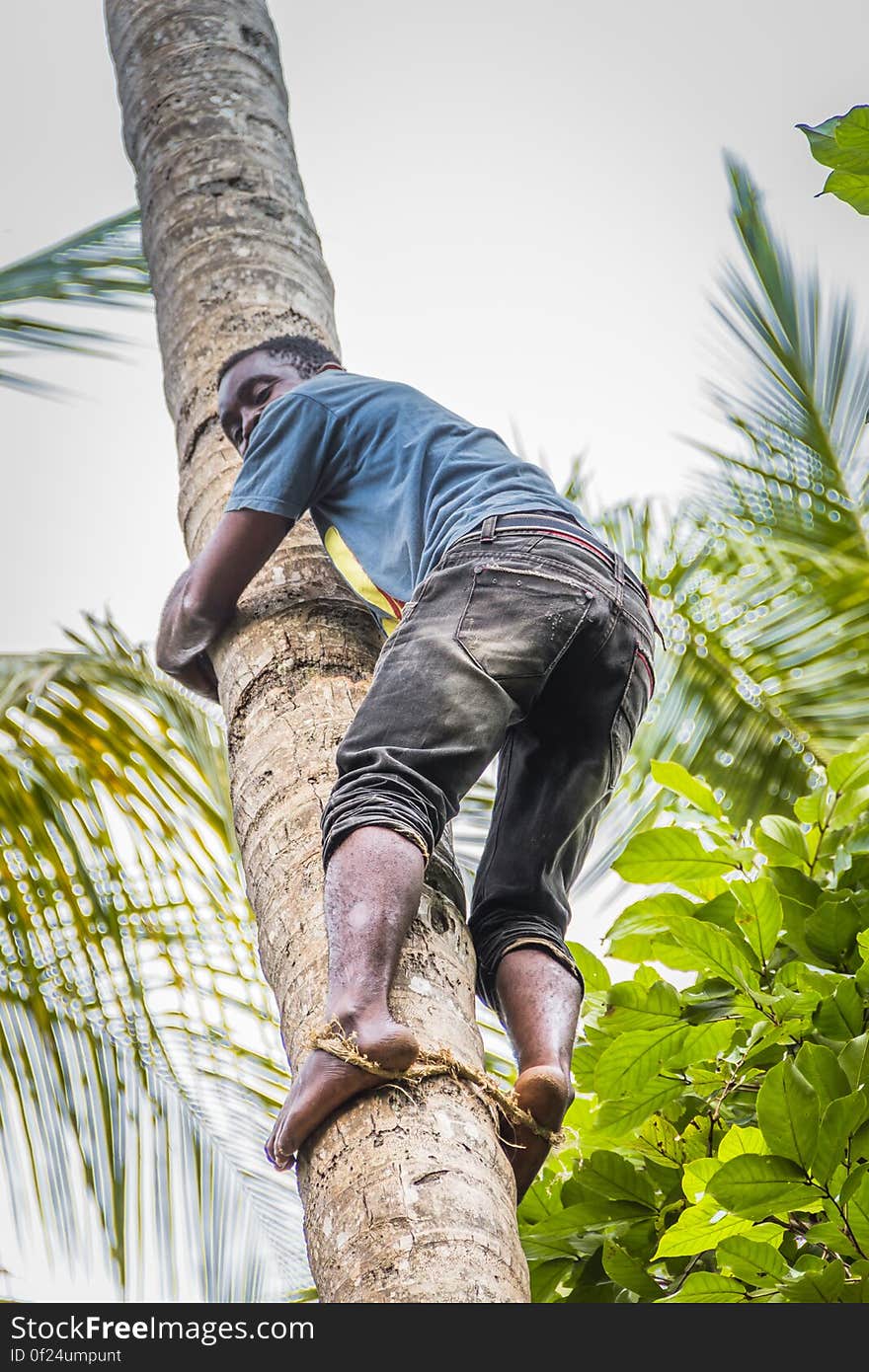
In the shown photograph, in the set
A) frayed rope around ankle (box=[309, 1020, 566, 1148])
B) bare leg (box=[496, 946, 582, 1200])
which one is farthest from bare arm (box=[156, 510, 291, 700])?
frayed rope around ankle (box=[309, 1020, 566, 1148])

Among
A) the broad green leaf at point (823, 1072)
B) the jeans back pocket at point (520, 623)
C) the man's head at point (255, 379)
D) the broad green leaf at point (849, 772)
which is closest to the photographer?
the broad green leaf at point (823, 1072)

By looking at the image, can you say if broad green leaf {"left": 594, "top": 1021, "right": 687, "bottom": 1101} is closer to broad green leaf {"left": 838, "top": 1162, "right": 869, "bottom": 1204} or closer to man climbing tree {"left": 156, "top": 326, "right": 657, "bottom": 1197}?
man climbing tree {"left": 156, "top": 326, "right": 657, "bottom": 1197}

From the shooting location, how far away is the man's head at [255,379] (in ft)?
7.69

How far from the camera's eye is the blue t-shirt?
2.06 metres

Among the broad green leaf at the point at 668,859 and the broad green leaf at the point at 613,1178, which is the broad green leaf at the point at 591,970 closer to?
the broad green leaf at the point at 668,859

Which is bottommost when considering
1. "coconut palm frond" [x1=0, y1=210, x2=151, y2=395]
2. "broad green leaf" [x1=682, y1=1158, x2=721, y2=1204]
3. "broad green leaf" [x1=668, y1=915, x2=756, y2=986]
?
"broad green leaf" [x1=682, y1=1158, x2=721, y2=1204]

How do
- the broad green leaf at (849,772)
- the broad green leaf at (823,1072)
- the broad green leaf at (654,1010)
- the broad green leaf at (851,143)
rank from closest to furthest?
1. the broad green leaf at (851,143)
2. the broad green leaf at (823,1072)
3. the broad green leaf at (654,1010)
4. the broad green leaf at (849,772)

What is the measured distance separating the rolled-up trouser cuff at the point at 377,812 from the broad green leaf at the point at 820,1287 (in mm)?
575

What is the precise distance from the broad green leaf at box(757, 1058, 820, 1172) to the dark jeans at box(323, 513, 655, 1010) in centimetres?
46

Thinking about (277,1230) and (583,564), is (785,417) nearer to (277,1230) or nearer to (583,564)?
(583,564)

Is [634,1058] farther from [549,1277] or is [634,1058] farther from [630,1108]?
[549,1277]

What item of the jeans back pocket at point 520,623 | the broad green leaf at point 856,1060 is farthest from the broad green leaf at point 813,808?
the broad green leaf at point 856,1060

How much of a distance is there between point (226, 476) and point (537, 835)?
794 mm

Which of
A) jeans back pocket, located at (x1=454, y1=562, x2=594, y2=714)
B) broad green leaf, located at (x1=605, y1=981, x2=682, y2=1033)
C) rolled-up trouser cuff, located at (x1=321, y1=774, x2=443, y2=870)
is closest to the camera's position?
rolled-up trouser cuff, located at (x1=321, y1=774, x2=443, y2=870)
